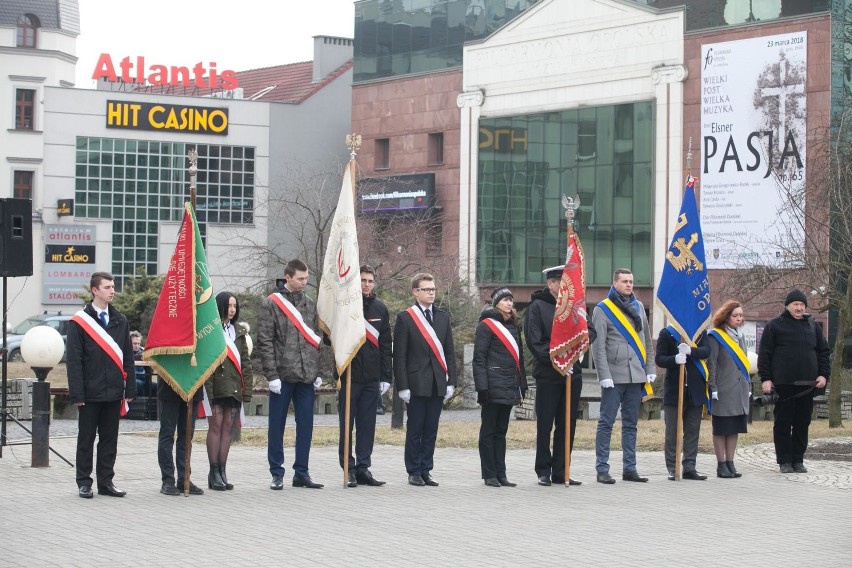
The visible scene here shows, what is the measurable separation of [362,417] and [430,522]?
3.01m

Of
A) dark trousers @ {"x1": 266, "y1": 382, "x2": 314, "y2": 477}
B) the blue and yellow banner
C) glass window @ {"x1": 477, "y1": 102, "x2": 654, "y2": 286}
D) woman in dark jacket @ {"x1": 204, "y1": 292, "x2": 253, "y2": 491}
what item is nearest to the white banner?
dark trousers @ {"x1": 266, "y1": 382, "x2": 314, "y2": 477}

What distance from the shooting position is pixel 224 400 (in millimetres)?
14258

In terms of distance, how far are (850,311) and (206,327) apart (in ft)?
41.6

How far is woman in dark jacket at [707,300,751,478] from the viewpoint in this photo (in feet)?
52.7

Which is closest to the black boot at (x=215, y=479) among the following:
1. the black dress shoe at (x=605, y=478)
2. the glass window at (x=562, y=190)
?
the black dress shoe at (x=605, y=478)

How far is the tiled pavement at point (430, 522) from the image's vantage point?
407 inches

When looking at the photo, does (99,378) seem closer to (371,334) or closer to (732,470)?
(371,334)

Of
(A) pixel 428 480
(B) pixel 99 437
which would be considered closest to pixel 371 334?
(A) pixel 428 480

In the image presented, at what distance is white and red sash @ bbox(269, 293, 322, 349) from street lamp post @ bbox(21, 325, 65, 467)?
131 inches

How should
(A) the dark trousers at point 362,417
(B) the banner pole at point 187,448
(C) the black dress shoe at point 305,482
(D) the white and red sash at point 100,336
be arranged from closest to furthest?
1. (D) the white and red sash at point 100,336
2. (B) the banner pole at point 187,448
3. (C) the black dress shoe at point 305,482
4. (A) the dark trousers at point 362,417

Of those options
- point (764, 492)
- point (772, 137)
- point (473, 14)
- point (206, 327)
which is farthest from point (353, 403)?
point (473, 14)

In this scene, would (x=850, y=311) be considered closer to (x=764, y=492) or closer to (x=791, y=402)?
(x=791, y=402)

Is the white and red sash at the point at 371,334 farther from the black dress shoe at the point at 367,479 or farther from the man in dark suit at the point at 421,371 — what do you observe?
the black dress shoe at the point at 367,479

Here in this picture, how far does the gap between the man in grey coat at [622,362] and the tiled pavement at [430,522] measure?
1.25 ft
